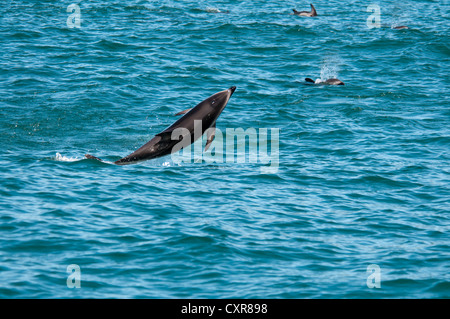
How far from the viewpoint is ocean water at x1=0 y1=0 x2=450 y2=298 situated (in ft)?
42.0

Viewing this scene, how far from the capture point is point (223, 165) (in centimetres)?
1873

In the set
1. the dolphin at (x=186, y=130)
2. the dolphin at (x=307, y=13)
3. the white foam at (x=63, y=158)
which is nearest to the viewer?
the dolphin at (x=186, y=130)

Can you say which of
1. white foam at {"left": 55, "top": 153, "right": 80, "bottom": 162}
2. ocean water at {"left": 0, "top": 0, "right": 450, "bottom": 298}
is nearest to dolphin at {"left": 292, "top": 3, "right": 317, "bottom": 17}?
ocean water at {"left": 0, "top": 0, "right": 450, "bottom": 298}

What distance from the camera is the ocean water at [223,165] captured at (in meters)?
12.8

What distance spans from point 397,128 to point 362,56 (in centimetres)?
924

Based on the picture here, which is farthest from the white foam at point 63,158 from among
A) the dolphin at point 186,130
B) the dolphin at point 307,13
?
the dolphin at point 307,13

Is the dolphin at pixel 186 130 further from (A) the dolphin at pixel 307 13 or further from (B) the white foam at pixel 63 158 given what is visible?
(A) the dolphin at pixel 307 13

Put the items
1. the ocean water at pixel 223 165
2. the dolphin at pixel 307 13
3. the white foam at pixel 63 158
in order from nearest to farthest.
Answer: the ocean water at pixel 223 165, the white foam at pixel 63 158, the dolphin at pixel 307 13

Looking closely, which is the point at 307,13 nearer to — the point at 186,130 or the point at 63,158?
the point at 63,158

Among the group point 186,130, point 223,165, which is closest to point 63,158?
point 186,130

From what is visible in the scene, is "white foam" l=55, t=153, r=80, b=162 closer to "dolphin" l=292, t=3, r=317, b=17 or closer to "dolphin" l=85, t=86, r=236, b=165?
"dolphin" l=85, t=86, r=236, b=165

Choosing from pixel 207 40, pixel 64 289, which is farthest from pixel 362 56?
pixel 64 289

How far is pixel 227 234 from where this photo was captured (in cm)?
1436

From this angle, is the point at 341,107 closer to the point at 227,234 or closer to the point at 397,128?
the point at 397,128
